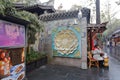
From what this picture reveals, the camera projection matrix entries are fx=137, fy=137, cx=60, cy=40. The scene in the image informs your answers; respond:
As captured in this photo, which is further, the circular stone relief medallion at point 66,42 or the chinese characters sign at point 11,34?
the circular stone relief medallion at point 66,42

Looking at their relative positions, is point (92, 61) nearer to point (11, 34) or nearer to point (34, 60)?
point (34, 60)

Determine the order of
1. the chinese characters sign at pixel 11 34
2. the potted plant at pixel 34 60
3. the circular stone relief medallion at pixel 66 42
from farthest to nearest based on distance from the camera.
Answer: the circular stone relief medallion at pixel 66 42 < the potted plant at pixel 34 60 < the chinese characters sign at pixel 11 34

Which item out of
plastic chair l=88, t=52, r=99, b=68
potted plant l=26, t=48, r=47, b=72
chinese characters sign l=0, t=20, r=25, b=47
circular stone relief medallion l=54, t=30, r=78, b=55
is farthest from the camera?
circular stone relief medallion l=54, t=30, r=78, b=55

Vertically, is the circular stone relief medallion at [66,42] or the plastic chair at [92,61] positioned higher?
the circular stone relief medallion at [66,42]

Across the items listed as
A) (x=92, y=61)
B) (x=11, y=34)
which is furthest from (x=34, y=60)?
(x=11, y=34)

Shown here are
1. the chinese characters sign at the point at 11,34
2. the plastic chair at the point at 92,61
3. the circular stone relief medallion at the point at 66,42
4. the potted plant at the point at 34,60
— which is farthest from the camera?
the circular stone relief medallion at the point at 66,42

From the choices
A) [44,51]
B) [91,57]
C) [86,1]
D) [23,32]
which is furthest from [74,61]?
[86,1]

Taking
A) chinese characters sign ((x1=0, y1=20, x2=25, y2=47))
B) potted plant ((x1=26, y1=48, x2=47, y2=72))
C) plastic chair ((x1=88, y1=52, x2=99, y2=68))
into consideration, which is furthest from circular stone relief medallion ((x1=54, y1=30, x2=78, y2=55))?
chinese characters sign ((x1=0, y1=20, x2=25, y2=47))

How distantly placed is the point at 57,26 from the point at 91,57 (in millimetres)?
2957

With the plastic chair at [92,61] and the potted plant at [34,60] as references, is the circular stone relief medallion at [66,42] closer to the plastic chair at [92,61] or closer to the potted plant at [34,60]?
the plastic chair at [92,61]

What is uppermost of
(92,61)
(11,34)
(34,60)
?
(11,34)

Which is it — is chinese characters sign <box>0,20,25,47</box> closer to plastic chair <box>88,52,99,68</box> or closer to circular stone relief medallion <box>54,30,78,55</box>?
circular stone relief medallion <box>54,30,78,55</box>

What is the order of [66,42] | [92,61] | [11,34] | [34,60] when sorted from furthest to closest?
1. [66,42]
2. [92,61]
3. [34,60]
4. [11,34]

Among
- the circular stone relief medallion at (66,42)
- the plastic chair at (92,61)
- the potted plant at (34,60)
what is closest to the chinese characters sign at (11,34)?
the potted plant at (34,60)
